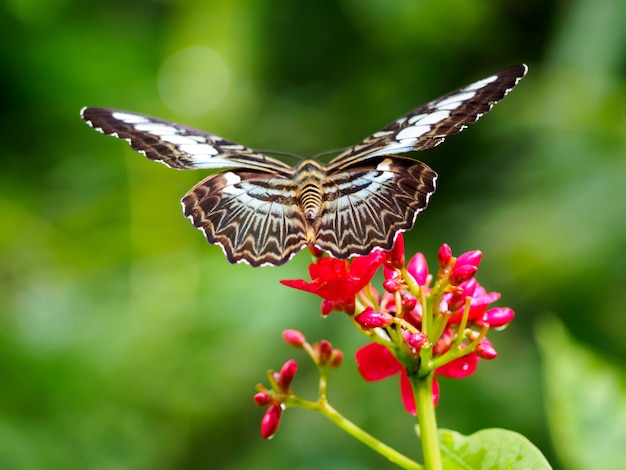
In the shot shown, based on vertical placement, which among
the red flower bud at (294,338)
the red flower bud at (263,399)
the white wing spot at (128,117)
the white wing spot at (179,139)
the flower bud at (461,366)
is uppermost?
the white wing spot at (128,117)

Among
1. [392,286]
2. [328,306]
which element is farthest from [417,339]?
[328,306]

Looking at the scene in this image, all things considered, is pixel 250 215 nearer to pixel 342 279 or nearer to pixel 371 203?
pixel 371 203

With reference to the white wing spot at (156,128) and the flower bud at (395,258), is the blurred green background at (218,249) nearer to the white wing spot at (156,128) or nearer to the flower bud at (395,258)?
the flower bud at (395,258)

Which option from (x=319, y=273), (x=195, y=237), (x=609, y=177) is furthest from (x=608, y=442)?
(x=195, y=237)

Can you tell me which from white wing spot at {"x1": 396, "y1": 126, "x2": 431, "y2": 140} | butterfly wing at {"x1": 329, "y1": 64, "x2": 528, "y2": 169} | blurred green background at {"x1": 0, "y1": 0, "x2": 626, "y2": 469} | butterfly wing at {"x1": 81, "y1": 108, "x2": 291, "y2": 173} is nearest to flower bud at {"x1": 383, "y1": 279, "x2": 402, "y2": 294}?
butterfly wing at {"x1": 329, "y1": 64, "x2": 528, "y2": 169}

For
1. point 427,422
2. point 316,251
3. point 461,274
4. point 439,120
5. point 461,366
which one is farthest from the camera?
point 439,120

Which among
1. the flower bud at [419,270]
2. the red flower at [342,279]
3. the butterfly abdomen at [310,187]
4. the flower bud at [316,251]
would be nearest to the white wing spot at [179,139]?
the butterfly abdomen at [310,187]
